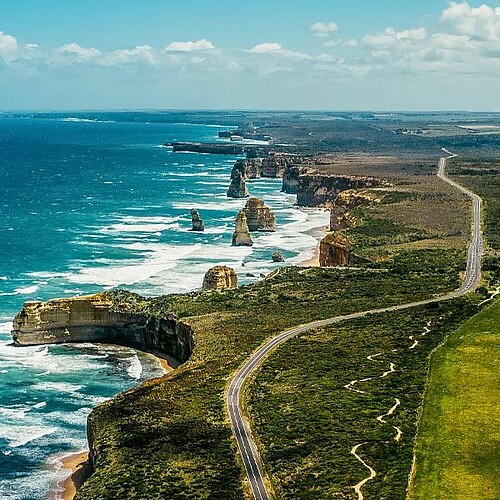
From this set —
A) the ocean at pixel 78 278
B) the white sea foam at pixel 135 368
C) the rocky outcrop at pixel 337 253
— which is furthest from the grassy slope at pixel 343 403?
the rocky outcrop at pixel 337 253

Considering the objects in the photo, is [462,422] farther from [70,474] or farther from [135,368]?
[135,368]

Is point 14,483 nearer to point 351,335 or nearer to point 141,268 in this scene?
point 351,335

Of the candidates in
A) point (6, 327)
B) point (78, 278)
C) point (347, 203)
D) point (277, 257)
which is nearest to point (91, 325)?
point (6, 327)

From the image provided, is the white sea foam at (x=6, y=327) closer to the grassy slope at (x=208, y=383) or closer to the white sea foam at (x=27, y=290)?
the white sea foam at (x=27, y=290)

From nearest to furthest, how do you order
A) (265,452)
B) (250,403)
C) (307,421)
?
1. (265,452)
2. (307,421)
3. (250,403)

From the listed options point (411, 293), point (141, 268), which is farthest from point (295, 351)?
point (141, 268)

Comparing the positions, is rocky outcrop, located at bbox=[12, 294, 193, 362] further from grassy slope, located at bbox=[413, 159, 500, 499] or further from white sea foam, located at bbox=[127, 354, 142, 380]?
grassy slope, located at bbox=[413, 159, 500, 499]
